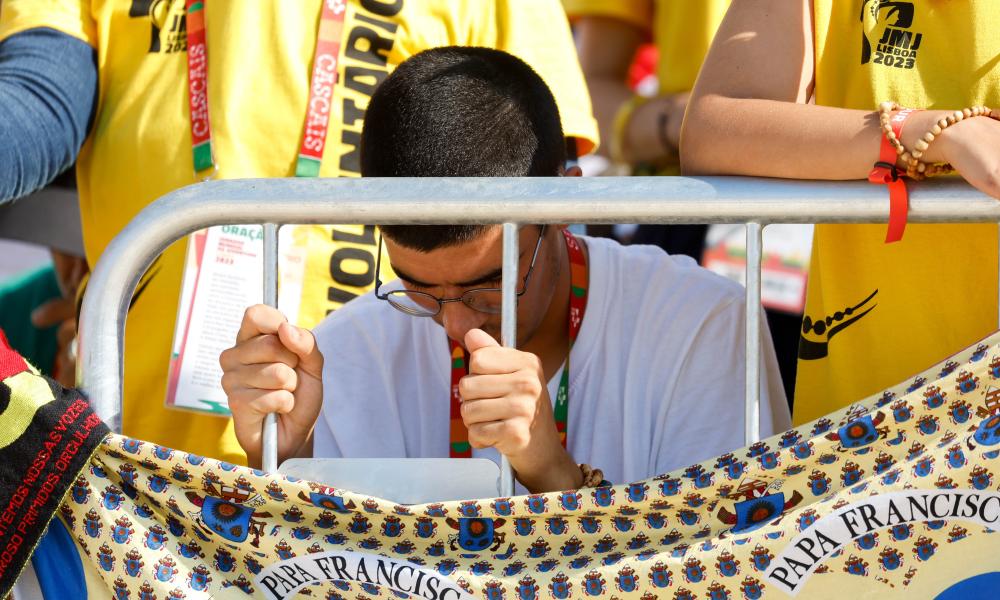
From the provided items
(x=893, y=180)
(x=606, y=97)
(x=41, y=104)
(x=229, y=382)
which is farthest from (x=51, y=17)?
(x=606, y=97)

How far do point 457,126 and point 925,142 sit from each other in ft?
2.67

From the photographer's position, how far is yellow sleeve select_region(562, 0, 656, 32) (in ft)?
13.0

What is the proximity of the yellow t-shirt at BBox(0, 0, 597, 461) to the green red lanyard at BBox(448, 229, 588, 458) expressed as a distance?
420 millimetres

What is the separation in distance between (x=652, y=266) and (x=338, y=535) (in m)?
0.87

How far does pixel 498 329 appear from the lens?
7.36 feet

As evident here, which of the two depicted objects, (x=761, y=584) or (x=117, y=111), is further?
(x=117, y=111)

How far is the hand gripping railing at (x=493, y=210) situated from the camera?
1.74 m

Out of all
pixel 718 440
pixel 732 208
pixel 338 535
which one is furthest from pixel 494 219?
pixel 718 440

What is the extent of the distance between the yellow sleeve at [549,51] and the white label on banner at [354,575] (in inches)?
47.9

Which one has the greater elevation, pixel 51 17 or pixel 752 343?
pixel 51 17

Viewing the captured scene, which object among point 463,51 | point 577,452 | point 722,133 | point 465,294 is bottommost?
point 577,452

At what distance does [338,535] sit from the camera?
1825mm

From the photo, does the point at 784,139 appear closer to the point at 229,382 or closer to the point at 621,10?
the point at 229,382

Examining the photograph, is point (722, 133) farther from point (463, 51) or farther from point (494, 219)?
point (463, 51)
